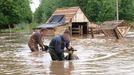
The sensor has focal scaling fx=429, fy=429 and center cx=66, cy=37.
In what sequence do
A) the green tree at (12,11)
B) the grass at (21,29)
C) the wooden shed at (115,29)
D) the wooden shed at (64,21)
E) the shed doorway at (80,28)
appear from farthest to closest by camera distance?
the grass at (21,29), the green tree at (12,11), the shed doorway at (80,28), the wooden shed at (64,21), the wooden shed at (115,29)

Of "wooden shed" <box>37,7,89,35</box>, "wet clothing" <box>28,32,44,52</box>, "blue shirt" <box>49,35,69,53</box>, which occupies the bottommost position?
"wooden shed" <box>37,7,89,35</box>

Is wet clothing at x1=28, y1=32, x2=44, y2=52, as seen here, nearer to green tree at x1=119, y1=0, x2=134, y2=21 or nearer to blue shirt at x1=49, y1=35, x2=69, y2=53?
blue shirt at x1=49, y1=35, x2=69, y2=53

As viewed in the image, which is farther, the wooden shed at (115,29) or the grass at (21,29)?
the grass at (21,29)

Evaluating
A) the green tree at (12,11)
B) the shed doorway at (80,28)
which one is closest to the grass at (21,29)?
the green tree at (12,11)

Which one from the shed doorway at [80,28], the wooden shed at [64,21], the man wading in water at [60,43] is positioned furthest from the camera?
the shed doorway at [80,28]

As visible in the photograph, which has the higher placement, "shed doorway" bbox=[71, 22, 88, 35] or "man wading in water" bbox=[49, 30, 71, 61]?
"man wading in water" bbox=[49, 30, 71, 61]

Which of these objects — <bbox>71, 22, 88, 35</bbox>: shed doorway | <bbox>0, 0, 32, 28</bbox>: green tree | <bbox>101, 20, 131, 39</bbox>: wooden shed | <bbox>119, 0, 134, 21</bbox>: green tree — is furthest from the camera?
<bbox>119, 0, 134, 21</bbox>: green tree

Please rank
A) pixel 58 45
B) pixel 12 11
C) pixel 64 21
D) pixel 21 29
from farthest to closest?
pixel 21 29 → pixel 12 11 → pixel 64 21 → pixel 58 45

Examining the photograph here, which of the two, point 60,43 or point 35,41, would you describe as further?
point 35,41

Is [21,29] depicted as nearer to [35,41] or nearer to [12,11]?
[12,11]

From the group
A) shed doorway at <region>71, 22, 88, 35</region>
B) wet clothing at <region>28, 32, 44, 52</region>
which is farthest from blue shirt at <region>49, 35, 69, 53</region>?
shed doorway at <region>71, 22, 88, 35</region>

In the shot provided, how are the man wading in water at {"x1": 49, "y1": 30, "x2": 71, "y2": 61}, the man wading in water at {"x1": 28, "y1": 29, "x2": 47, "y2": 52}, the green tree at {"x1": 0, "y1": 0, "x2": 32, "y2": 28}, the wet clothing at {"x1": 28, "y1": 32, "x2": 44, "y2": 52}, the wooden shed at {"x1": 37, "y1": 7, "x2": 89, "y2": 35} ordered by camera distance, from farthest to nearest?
the green tree at {"x1": 0, "y1": 0, "x2": 32, "y2": 28}, the wooden shed at {"x1": 37, "y1": 7, "x2": 89, "y2": 35}, the wet clothing at {"x1": 28, "y1": 32, "x2": 44, "y2": 52}, the man wading in water at {"x1": 28, "y1": 29, "x2": 47, "y2": 52}, the man wading in water at {"x1": 49, "y1": 30, "x2": 71, "y2": 61}

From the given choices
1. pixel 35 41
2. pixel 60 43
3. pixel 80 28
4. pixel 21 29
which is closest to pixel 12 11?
pixel 21 29

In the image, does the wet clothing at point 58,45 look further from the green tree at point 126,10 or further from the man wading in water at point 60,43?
the green tree at point 126,10
